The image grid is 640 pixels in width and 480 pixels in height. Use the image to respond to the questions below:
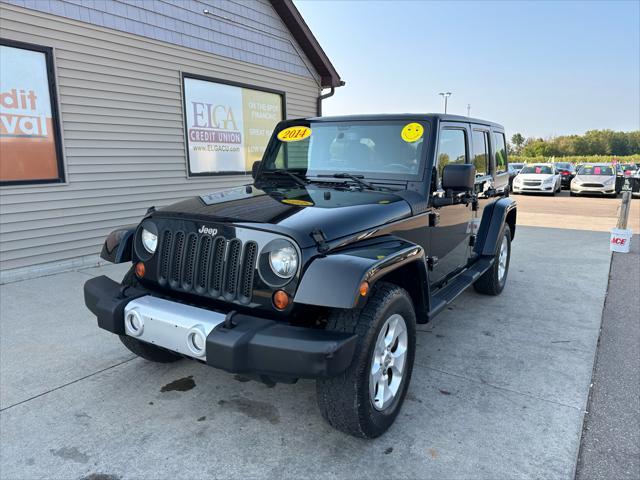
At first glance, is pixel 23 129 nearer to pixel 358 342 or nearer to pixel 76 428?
pixel 76 428

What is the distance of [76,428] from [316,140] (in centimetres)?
254

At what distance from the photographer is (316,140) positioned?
145 inches

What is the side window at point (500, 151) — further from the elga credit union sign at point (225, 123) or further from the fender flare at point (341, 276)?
the elga credit union sign at point (225, 123)

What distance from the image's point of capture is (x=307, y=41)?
941 cm

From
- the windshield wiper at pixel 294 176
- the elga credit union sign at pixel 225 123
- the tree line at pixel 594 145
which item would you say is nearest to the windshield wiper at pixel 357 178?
the windshield wiper at pixel 294 176

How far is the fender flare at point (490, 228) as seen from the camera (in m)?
4.58

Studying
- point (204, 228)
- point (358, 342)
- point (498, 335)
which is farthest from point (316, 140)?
point (498, 335)

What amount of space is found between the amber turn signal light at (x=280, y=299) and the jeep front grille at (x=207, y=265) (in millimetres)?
162

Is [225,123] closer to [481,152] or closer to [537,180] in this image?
[481,152]

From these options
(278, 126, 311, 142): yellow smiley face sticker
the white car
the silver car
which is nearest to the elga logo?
(278, 126, 311, 142): yellow smiley face sticker

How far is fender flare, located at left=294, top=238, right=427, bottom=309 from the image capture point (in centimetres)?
205

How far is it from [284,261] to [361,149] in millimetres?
1495

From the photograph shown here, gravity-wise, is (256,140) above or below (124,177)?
above

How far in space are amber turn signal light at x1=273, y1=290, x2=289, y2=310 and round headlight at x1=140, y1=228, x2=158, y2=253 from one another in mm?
974
